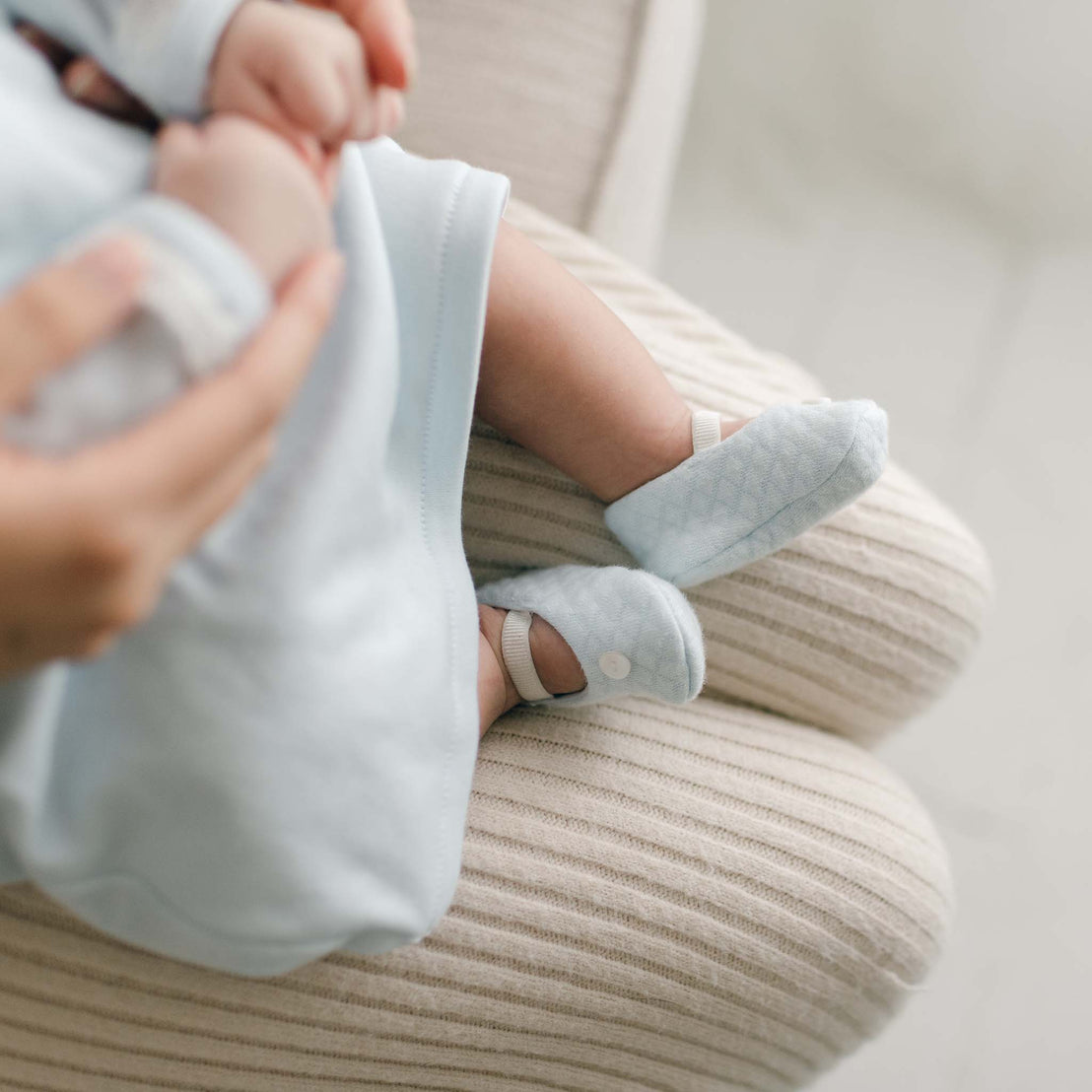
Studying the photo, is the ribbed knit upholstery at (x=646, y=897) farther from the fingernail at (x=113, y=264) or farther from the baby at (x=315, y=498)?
the fingernail at (x=113, y=264)

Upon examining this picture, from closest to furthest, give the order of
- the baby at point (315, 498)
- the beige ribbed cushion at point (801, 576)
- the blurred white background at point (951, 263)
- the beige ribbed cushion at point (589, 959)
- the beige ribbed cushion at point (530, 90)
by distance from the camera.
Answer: the baby at point (315, 498) < the beige ribbed cushion at point (589, 959) < the beige ribbed cushion at point (801, 576) < the beige ribbed cushion at point (530, 90) < the blurred white background at point (951, 263)

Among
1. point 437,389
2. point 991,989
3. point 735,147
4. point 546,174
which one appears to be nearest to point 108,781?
point 437,389

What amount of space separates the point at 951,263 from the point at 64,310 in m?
1.33

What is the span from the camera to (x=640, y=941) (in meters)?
0.61

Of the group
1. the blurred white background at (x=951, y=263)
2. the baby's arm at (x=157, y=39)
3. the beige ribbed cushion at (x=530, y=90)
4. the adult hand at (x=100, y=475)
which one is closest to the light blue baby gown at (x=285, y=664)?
the baby's arm at (x=157, y=39)

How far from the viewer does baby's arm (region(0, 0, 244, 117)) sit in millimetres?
424

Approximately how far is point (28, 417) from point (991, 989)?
1.12 meters

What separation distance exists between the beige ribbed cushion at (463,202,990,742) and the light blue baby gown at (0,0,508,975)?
138 mm

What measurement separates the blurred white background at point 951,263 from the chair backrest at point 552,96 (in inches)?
18.5

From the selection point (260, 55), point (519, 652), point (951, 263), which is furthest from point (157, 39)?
point (951, 263)

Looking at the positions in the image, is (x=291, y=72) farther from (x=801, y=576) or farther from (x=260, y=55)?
(x=801, y=576)

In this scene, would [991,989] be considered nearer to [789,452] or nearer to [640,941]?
[640,941]

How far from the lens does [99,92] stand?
0.46 metres

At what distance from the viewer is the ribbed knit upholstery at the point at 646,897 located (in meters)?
0.57
